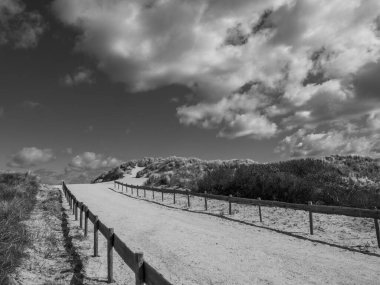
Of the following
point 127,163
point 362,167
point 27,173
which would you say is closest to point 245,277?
point 362,167

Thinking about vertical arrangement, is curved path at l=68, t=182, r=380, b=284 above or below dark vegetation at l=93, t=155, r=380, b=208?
below

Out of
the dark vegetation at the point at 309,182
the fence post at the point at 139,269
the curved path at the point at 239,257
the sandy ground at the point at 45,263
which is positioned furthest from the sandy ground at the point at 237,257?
the dark vegetation at the point at 309,182

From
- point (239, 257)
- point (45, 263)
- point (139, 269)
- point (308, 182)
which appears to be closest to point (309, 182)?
point (308, 182)

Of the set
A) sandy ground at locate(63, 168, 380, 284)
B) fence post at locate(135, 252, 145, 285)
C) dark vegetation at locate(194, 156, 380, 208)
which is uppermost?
dark vegetation at locate(194, 156, 380, 208)

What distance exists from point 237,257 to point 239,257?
0.19ft

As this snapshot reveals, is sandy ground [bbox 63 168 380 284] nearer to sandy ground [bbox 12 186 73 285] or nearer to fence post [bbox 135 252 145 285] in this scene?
sandy ground [bbox 12 186 73 285]

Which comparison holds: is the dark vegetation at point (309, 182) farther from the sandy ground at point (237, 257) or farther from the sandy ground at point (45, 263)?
the sandy ground at point (45, 263)

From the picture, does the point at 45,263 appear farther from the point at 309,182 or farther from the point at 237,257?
the point at 309,182

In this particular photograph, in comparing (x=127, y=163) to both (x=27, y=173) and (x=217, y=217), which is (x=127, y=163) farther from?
(x=217, y=217)

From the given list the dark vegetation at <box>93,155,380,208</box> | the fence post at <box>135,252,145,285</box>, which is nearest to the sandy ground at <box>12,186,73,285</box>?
the fence post at <box>135,252,145,285</box>

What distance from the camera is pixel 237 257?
9.77 metres

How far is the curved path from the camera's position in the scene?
26.2ft

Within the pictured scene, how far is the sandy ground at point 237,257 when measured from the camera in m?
8.01

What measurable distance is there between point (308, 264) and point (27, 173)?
42098 mm
